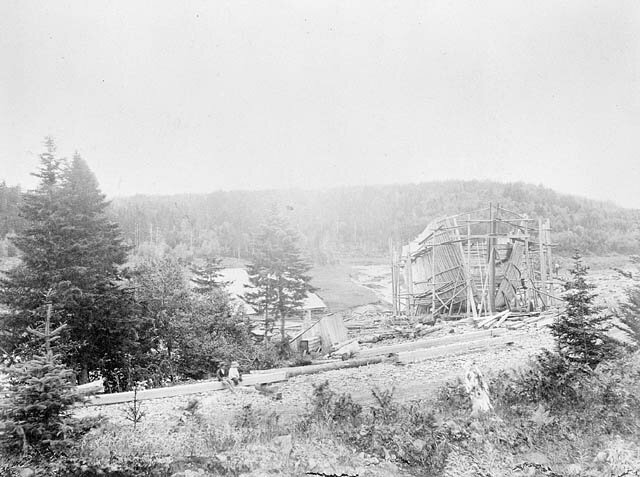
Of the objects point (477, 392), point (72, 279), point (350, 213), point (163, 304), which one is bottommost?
point (477, 392)

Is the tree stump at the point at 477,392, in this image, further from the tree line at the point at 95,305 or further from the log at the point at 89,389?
the tree line at the point at 95,305

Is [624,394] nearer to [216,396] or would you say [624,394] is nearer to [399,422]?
[399,422]

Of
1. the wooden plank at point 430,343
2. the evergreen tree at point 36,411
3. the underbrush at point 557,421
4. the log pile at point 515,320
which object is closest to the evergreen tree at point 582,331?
the underbrush at point 557,421

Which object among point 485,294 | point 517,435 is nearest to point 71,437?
point 517,435

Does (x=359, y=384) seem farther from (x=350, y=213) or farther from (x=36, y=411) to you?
(x=350, y=213)

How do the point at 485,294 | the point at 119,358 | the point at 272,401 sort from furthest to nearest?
the point at 485,294 < the point at 119,358 < the point at 272,401

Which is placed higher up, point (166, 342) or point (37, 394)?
point (37, 394)

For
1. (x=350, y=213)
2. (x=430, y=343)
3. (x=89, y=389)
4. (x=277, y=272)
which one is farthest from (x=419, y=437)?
(x=350, y=213)
